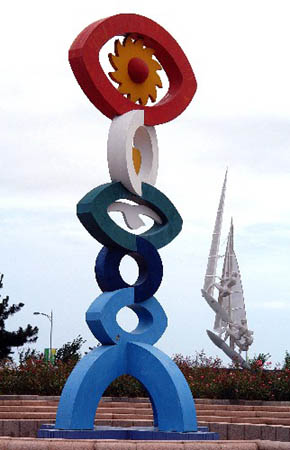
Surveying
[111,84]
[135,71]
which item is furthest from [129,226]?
[135,71]

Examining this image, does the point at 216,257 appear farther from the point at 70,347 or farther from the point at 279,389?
the point at 279,389

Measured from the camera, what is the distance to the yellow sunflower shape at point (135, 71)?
1914 cm

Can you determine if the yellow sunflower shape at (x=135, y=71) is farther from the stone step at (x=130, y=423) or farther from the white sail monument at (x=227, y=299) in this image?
the white sail monument at (x=227, y=299)

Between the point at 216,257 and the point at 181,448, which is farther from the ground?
the point at 216,257

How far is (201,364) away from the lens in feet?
99.2

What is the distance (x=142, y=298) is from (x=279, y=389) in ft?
29.0

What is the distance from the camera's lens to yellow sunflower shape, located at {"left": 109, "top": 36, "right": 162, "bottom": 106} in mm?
19141

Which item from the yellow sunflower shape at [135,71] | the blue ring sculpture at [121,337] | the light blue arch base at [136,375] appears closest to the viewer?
the light blue arch base at [136,375]

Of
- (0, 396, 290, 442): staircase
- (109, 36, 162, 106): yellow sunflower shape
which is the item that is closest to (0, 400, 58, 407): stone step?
(0, 396, 290, 442): staircase

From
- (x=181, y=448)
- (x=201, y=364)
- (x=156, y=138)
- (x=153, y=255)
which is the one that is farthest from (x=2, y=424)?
(x=201, y=364)

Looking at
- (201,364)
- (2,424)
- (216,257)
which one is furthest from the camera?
(216,257)

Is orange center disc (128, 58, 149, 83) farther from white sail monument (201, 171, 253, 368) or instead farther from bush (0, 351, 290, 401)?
white sail monument (201, 171, 253, 368)

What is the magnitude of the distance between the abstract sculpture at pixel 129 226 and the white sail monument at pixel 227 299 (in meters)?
21.6

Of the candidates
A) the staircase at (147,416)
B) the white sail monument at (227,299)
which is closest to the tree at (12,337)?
the white sail monument at (227,299)
